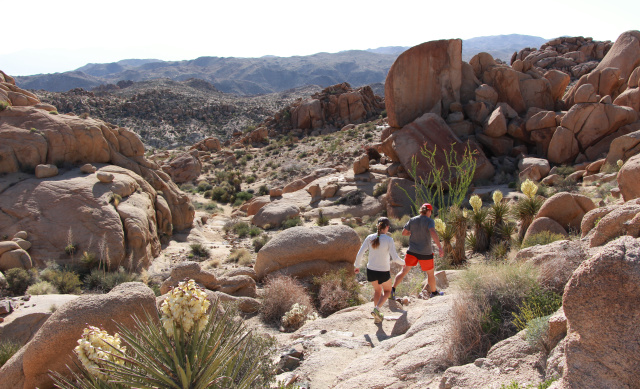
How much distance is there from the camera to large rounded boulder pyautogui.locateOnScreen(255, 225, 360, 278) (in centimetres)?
1016

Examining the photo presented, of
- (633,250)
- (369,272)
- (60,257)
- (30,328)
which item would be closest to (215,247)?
(60,257)

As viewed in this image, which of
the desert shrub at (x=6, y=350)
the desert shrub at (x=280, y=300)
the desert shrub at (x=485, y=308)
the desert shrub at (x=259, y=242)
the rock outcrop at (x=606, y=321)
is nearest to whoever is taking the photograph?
the rock outcrop at (x=606, y=321)

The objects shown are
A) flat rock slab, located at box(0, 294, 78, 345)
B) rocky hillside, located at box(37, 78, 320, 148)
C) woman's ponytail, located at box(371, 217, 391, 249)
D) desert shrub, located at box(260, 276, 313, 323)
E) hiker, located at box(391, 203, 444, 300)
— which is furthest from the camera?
rocky hillside, located at box(37, 78, 320, 148)

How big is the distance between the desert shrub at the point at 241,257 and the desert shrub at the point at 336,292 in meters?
4.96

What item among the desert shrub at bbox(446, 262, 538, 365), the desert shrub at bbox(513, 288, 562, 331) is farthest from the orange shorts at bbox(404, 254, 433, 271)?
the desert shrub at bbox(513, 288, 562, 331)

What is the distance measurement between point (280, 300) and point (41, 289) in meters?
5.15

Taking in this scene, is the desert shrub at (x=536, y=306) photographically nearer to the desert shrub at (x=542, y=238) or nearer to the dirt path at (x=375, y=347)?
the dirt path at (x=375, y=347)

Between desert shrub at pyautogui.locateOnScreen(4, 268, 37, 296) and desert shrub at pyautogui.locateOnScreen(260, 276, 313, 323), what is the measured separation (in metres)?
5.36

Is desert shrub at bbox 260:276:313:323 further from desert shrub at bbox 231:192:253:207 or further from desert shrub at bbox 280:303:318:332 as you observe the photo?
desert shrub at bbox 231:192:253:207

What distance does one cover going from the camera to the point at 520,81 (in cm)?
2092

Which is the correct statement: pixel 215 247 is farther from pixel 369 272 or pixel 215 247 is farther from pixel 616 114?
pixel 616 114

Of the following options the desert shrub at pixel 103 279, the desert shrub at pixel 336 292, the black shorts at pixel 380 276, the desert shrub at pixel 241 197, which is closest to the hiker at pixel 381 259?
the black shorts at pixel 380 276

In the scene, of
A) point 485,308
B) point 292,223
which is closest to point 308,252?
point 485,308

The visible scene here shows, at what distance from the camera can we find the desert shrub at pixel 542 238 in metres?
8.62
